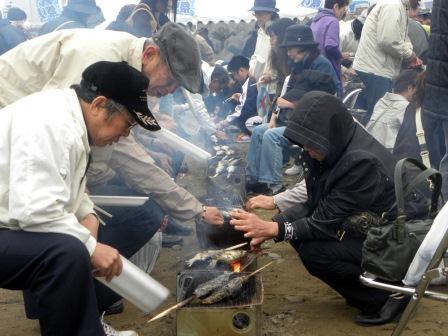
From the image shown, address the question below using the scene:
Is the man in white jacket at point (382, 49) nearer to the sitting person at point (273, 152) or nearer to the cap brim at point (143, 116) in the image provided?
the sitting person at point (273, 152)

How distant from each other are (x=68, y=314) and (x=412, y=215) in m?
2.39

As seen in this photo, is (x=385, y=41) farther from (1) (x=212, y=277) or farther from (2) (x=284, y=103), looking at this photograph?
(1) (x=212, y=277)

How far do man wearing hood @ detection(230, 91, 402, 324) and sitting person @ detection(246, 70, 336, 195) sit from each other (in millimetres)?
3551

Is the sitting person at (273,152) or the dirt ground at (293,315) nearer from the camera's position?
the dirt ground at (293,315)

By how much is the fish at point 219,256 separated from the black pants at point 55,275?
130 centimetres

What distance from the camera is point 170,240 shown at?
238 inches

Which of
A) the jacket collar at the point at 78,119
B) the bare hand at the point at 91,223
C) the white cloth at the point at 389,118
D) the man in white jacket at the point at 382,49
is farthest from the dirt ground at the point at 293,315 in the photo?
the man in white jacket at the point at 382,49

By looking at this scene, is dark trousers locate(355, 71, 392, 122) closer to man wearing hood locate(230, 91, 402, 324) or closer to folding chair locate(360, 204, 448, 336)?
man wearing hood locate(230, 91, 402, 324)

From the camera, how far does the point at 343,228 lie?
4113mm

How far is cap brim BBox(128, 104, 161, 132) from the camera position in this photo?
324 centimetres

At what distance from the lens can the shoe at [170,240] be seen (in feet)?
19.7

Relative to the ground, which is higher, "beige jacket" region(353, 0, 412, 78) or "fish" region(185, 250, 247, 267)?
"beige jacket" region(353, 0, 412, 78)

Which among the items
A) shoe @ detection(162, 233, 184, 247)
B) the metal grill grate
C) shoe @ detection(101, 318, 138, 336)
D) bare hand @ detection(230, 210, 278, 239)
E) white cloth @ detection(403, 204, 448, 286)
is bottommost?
shoe @ detection(162, 233, 184, 247)

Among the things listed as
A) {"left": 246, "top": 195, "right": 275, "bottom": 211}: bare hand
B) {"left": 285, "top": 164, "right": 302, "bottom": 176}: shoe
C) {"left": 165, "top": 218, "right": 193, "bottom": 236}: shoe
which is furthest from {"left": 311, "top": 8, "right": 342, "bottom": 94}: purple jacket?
{"left": 246, "top": 195, "right": 275, "bottom": 211}: bare hand
